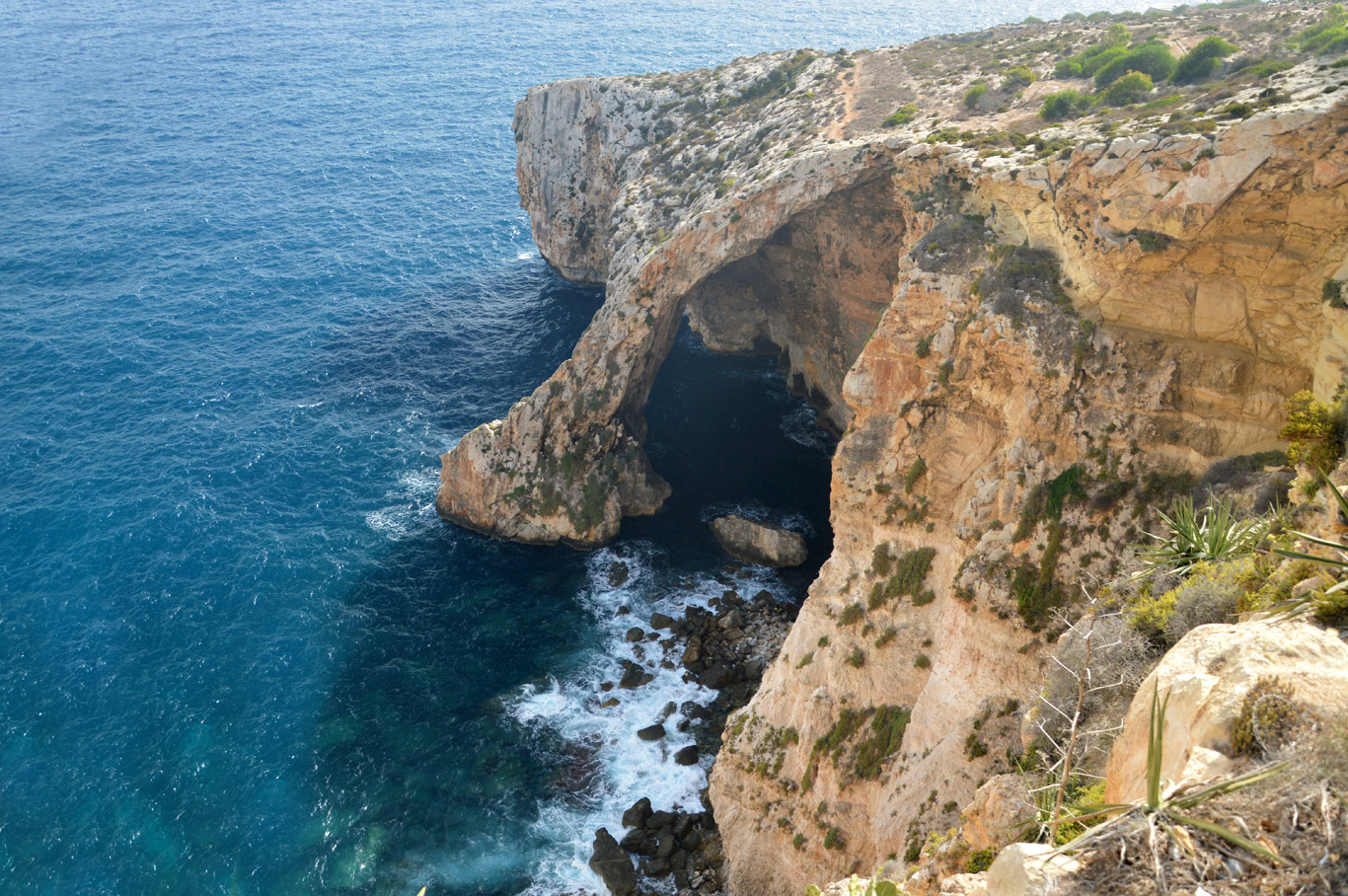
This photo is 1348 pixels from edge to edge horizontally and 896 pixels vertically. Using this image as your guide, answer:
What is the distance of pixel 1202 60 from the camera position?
40188 millimetres

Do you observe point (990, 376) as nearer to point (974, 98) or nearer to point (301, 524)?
point (974, 98)

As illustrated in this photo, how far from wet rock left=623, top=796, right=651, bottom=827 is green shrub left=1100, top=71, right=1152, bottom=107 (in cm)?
4224

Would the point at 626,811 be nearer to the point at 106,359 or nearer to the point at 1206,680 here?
the point at 1206,680

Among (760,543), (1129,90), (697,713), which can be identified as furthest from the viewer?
(760,543)

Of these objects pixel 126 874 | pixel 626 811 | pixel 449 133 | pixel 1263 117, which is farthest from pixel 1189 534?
pixel 449 133

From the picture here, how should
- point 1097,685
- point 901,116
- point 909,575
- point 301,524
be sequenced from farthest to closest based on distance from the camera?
point 301,524 → point 901,116 → point 909,575 → point 1097,685

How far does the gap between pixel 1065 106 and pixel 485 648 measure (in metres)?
45.0

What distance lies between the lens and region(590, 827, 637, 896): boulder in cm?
3934

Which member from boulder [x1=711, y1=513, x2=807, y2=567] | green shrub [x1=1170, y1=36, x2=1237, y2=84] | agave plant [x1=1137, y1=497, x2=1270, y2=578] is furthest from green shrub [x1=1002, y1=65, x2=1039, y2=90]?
agave plant [x1=1137, y1=497, x2=1270, y2=578]

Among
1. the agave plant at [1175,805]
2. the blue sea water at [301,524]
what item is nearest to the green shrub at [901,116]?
the blue sea water at [301,524]

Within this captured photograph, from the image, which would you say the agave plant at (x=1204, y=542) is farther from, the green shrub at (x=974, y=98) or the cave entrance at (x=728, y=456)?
the green shrub at (x=974, y=98)

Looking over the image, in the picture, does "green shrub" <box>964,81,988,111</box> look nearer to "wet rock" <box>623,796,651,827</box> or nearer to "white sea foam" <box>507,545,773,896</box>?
"white sea foam" <box>507,545,773,896</box>

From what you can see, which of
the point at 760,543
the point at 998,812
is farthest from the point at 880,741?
the point at 760,543

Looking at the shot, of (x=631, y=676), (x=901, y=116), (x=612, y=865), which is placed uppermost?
(x=901, y=116)
